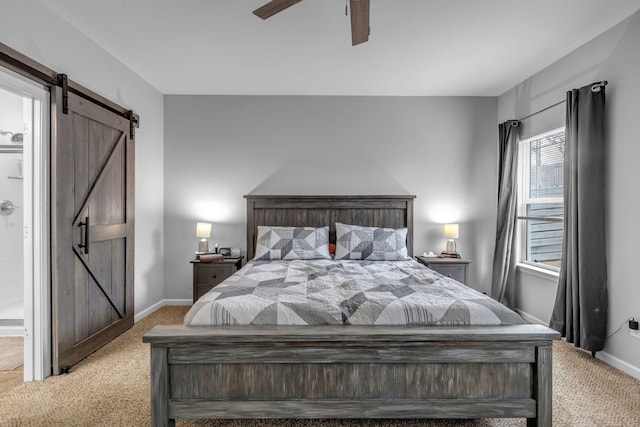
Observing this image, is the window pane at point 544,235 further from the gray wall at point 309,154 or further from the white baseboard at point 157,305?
the white baseboard at point 157,305

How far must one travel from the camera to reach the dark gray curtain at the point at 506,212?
374 cm

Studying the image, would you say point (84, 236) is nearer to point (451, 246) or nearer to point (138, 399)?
point (138, 399)

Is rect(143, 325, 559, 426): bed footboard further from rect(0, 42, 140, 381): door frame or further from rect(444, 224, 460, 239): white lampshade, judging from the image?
rect(444, 224, 460, 239): white lampshade

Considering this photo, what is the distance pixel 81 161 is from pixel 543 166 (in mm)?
4377

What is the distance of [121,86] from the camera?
10.8 feet

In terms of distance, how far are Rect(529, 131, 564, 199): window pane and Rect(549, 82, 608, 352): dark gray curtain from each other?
1.74 ft

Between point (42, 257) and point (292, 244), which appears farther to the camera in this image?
point (292, 244)

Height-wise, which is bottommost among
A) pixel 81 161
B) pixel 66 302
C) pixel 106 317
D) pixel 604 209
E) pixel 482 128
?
pixel 106 317

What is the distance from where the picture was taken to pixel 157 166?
3.99 metres

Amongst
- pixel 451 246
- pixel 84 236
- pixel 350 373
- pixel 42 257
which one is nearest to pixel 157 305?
pixel 84 236

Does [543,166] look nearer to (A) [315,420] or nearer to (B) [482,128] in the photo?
(B) [482,128]

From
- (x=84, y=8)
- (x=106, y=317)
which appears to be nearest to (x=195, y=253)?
(x=106, y=317)

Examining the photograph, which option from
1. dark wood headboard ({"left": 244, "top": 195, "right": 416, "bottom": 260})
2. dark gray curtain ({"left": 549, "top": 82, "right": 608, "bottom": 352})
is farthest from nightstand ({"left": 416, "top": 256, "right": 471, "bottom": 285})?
dark gray curtain ({"left": 549, "top": 82, "right": 608, "bottom": 352})

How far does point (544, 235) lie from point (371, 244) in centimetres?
181
